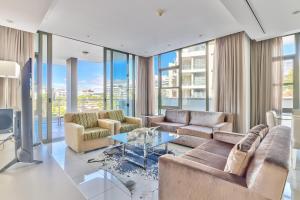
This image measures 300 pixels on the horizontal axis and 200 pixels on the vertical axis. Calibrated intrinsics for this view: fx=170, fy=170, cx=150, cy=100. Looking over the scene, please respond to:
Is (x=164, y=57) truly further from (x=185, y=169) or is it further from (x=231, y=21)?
(x=185, y=169)

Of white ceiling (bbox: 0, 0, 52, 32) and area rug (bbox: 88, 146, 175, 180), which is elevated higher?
white ceiling (bbox: 0, 0, 52, 32)

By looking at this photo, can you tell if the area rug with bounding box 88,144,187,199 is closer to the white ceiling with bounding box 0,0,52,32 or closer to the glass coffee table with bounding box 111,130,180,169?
the glass coffee table with bounding box 111,130,180,169

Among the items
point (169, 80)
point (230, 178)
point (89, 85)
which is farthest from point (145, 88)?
point (230, 178)

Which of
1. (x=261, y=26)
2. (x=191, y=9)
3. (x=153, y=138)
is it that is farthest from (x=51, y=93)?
(x=261, y=26)

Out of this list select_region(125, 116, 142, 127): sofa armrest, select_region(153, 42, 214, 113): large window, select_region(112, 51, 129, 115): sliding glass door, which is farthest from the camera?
select_region(112, 51, 129, 115): sliding glass door

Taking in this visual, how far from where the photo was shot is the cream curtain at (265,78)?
3.91 meters

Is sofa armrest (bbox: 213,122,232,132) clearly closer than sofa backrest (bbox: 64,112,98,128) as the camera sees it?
Yes

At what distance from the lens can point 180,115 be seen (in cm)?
491

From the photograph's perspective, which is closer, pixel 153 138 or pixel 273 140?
pixel 273 140

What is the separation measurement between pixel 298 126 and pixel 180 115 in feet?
8.74

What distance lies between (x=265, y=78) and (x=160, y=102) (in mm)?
3299

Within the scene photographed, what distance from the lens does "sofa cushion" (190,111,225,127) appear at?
4.14 m

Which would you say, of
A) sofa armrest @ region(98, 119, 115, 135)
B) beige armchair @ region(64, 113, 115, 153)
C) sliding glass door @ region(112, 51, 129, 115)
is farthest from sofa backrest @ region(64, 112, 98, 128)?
sliding glass door @ region(112, 51, 129, 115)

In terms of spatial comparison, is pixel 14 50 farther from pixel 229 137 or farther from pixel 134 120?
pixel 229 137
